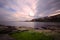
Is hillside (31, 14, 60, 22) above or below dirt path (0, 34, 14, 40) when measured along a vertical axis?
above

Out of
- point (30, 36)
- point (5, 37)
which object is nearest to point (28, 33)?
point (30, 36)

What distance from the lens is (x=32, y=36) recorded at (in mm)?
1941

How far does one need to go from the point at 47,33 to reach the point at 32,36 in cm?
24

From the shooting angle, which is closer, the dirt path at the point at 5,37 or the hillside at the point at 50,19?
the dirt path at the point at 5,37

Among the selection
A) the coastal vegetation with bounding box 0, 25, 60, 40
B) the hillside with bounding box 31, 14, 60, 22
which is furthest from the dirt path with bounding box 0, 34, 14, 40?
the hillside with bounding box 31, 14, 60, 22

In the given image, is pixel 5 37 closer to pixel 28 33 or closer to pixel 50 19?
pixel 28 33

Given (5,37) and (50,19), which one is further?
(50,19)

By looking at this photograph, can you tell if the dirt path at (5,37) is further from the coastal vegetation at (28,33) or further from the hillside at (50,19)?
the hillside at (50,19)

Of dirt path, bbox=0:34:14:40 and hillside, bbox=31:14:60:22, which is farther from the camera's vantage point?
hillside, bbox=31:14:60:22

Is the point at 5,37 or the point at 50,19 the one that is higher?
the point at 50,19

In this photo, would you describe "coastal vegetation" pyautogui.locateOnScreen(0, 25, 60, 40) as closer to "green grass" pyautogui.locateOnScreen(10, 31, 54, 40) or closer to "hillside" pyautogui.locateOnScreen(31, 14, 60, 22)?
"green grass" pyautogui.locateOnScreen(10, 31, 54, 40)

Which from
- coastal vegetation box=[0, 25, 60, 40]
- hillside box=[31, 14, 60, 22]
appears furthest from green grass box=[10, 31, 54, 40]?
Answer: hillside box=[31, 14, 60, 22]

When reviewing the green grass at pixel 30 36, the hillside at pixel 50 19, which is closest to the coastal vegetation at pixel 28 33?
the green grass at pixel 30 36

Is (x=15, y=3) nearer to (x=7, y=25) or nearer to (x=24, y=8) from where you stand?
(x=24, y=8)
